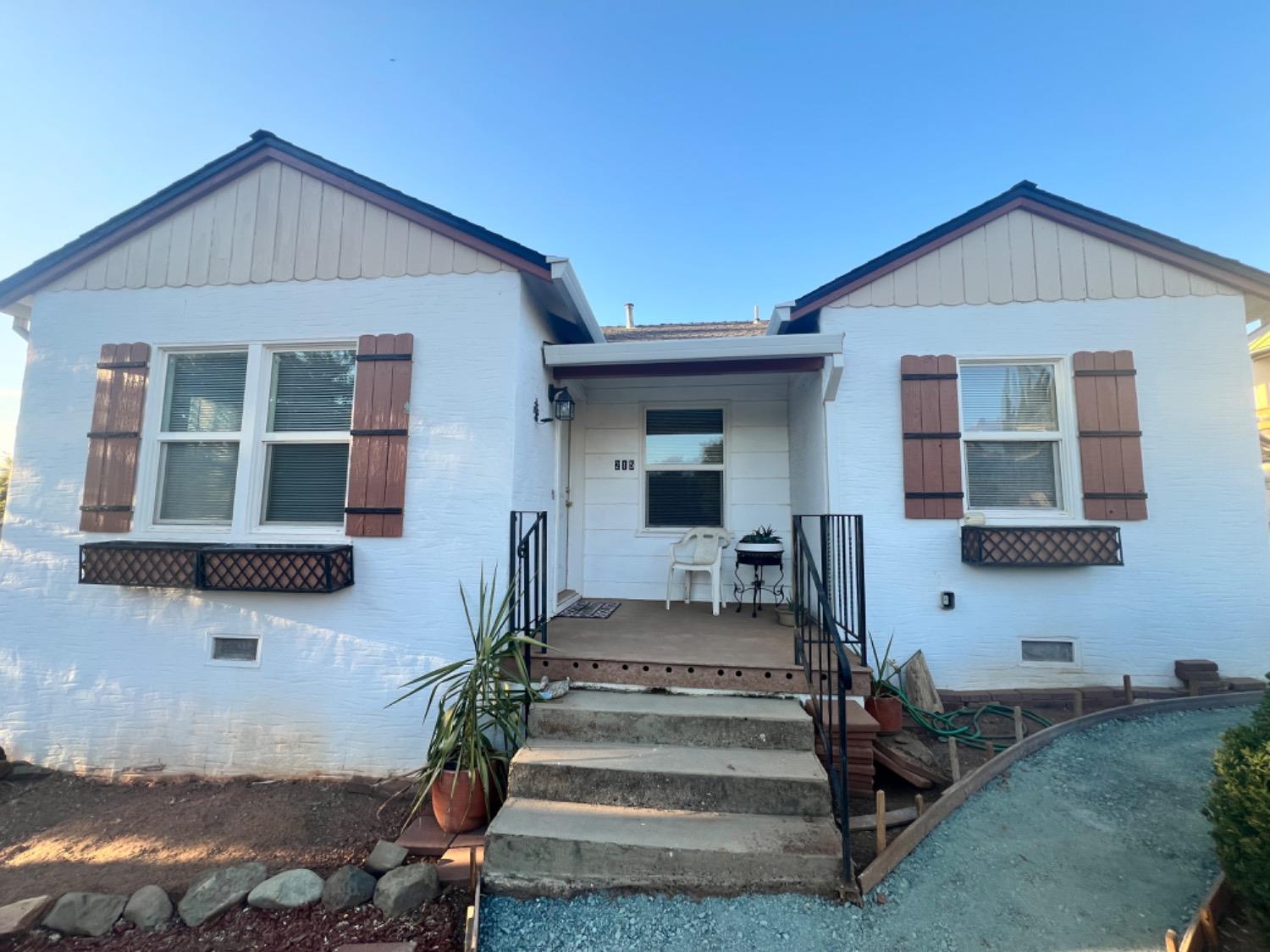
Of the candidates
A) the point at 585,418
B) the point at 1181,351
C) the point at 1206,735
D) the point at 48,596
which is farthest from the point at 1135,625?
the point at 48,596

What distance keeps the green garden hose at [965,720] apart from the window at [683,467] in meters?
2.22

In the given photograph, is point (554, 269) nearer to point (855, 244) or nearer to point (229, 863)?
point (229, 863)

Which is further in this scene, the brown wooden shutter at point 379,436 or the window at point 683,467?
the window at point 683,467

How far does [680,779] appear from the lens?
220cm

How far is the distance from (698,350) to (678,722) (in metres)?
2.48

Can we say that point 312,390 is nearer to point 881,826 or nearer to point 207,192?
point 207,192

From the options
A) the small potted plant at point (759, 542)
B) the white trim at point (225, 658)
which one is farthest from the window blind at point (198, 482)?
the small potted plant at point (759, 542)

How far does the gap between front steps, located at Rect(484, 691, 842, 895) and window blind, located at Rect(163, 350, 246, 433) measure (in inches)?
121

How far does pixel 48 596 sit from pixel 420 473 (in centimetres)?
272

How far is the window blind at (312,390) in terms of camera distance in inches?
136

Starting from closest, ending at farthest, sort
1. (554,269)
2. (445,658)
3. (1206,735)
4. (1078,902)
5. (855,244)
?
(1078,902), (1206,735), (445,658), (554,269), (855,244)

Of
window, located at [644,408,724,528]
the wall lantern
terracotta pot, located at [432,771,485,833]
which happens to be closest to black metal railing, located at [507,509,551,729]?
terracotta pot, located at [432,771,485,833]

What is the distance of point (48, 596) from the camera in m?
3.35

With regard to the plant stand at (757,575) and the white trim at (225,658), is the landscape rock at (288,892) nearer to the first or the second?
the white trim at (225,658)
